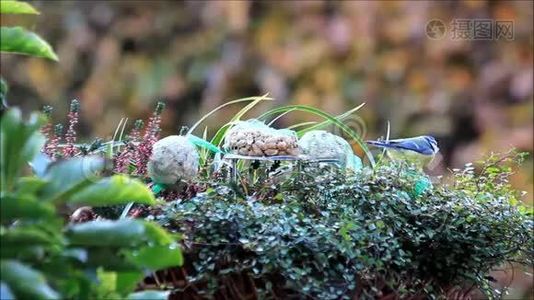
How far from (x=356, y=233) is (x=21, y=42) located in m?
0.45

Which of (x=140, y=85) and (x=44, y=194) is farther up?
(x=44, y=194)

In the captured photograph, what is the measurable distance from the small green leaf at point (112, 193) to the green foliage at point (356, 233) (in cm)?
17

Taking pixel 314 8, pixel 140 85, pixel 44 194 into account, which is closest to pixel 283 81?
pixel 314 8

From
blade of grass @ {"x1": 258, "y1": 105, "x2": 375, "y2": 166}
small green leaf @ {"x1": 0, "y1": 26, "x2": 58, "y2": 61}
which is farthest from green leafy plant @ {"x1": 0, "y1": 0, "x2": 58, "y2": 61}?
blade of grass @ {"x1": 258, "y1": 105, "x2": 375, "y2": 166}

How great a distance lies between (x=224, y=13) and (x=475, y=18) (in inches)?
26.0

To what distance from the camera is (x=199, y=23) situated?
2.45m

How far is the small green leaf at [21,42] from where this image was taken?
32.8 inches

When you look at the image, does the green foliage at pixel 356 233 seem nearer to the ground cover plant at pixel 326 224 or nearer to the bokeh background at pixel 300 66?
the ground cover plant at pixel 326 224

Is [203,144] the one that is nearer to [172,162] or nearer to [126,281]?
[172,162]

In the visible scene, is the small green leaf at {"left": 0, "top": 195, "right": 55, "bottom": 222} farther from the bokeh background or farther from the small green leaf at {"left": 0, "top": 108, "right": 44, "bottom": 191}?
the bokeh background

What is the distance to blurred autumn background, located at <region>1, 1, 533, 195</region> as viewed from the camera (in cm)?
218

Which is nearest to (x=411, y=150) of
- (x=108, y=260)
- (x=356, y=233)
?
(x=356, y=233)

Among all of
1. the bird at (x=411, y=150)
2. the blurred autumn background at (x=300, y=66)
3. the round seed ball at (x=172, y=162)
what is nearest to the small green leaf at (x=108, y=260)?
the round seed ball at (x=172, y=162)

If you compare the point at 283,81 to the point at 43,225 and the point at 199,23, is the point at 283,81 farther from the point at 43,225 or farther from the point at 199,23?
the point at 43,225
